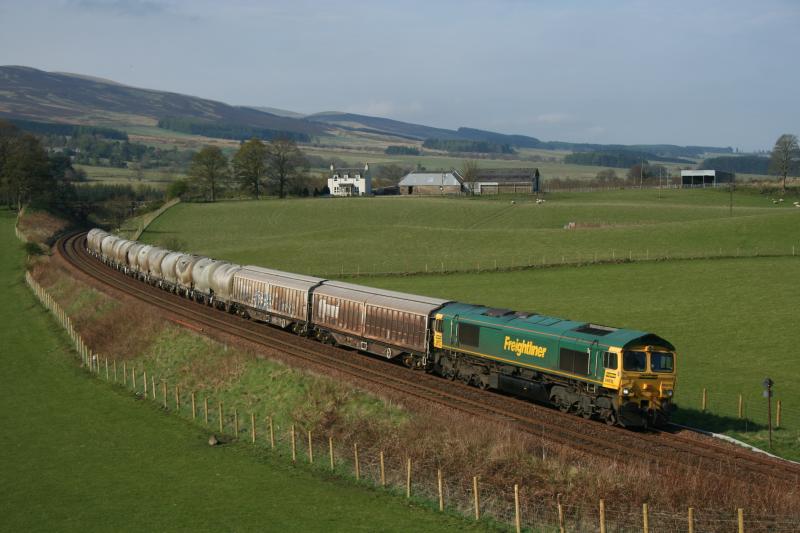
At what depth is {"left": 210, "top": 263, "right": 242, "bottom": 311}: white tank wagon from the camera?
5475 centimetres

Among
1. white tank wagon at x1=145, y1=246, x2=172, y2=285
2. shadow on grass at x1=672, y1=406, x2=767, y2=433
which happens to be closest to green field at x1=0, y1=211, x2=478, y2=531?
shadow on grass at x1=672, y1=406, x2=767, y2=433

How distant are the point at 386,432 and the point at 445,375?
309 inches

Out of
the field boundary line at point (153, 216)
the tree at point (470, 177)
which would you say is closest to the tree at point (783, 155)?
the tree at point (470, 177)

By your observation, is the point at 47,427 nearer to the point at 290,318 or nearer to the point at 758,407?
the point at 290,318

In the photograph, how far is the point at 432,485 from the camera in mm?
25000

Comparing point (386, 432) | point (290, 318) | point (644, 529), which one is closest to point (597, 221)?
point (290, 318)

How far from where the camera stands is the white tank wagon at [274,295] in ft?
153

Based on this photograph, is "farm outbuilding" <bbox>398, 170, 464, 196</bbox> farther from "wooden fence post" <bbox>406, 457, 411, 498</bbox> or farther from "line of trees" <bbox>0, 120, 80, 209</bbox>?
"wooden fence post" <bbox>406, 457, 411, 498</bbox>

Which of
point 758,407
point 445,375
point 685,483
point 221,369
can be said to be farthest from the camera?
point 221,369

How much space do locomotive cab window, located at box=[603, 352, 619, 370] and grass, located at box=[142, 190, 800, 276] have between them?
153 ft

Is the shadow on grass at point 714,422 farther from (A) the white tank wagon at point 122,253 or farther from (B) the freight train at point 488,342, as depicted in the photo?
(A) the white tank wagon at point 122,253

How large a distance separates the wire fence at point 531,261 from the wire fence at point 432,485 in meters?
39.3

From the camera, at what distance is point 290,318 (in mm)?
47656

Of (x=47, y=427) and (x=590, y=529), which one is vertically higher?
(x=590, y=529)
